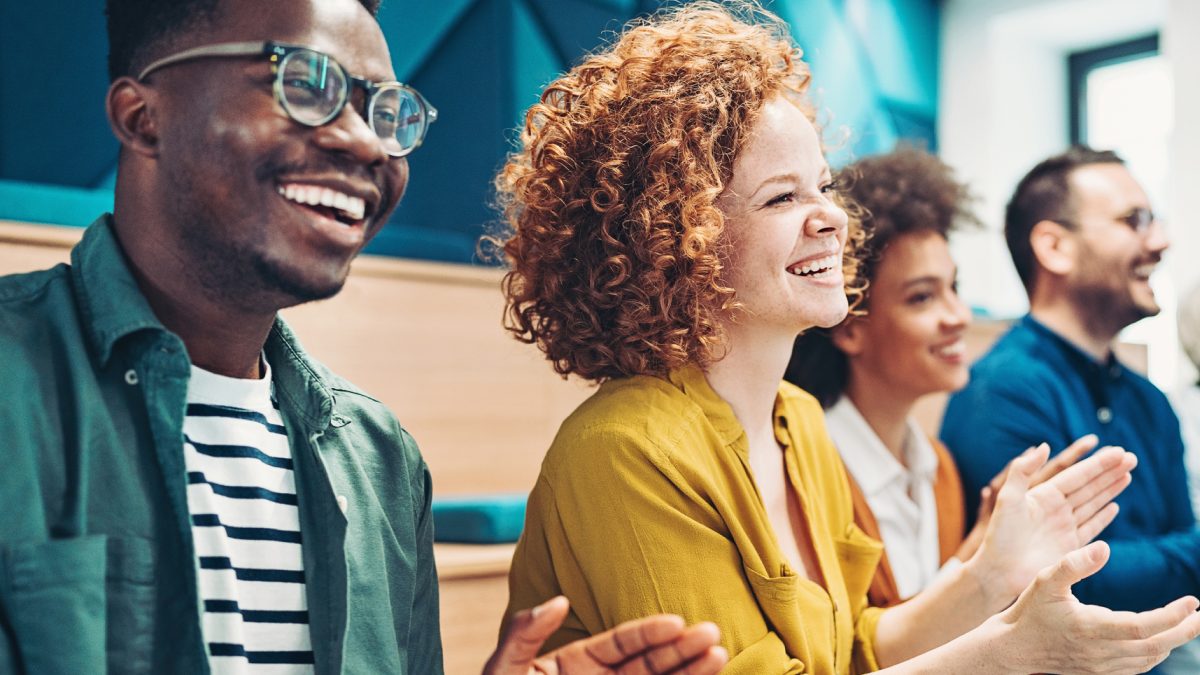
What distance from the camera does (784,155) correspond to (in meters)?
1.29

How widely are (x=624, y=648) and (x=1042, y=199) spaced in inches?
66.8

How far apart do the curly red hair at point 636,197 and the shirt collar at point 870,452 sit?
2.12 ft

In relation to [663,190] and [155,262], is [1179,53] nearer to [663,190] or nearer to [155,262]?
[663,190]

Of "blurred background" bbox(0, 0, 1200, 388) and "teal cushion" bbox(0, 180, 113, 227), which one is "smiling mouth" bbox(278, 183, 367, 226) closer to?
"blurred background" bbox(0, 0, 1200, 388)

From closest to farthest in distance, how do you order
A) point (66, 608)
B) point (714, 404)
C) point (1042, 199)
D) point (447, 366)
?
point (66, 608), point (714, 404), point (447, 366), point (1042, 199)

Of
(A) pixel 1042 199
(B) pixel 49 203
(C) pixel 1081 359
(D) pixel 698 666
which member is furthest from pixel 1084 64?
(D) pixel 698 666

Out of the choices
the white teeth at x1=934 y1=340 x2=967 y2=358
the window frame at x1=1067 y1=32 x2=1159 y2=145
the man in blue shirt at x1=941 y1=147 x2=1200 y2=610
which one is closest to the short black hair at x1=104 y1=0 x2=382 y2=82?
the white teeth at x1=934 y1=340 x2=967 y2=358

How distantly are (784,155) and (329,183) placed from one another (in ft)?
1.93

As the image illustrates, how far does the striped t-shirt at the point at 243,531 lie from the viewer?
917 millimetres

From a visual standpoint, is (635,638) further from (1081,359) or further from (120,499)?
(1081,359)

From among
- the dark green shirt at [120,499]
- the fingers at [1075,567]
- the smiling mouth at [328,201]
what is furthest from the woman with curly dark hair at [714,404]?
the smiling mouth at [328,201]

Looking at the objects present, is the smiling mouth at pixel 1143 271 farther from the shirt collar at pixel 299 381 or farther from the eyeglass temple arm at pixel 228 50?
the eyeglass temple arm at pixel 228 50

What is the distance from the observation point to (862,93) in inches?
154

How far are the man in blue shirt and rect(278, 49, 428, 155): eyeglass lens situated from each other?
4.52 ft
